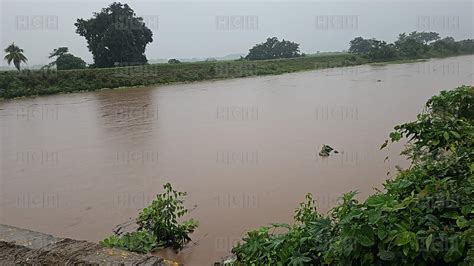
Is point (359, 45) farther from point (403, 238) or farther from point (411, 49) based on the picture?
point (403, 238)

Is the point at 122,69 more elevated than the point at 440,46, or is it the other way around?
the point at 440,46

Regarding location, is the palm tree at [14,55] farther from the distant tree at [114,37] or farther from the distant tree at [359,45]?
the distant tree at [359,45]

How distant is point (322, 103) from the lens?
12.2 meters

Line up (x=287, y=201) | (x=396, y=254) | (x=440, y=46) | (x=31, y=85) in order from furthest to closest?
(x=440, y=46), (x=31, y=85), (x=287, y=201), (x=396, y=254)

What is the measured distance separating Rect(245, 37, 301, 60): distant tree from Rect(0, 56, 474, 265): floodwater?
42.2m

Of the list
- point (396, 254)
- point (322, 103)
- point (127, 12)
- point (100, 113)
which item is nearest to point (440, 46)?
point (127, 12)

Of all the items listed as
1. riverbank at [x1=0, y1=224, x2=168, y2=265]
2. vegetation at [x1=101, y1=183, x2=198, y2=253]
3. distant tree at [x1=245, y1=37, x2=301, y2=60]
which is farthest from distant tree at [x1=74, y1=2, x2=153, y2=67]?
riverbank at [x1=0, y1=224, x2=168, y2=265]

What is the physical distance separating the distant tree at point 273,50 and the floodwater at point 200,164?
139 feet

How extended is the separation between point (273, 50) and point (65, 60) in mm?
27990

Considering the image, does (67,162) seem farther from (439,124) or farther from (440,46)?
(440,46)

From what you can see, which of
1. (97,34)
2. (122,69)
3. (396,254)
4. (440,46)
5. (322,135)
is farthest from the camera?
(440,46)

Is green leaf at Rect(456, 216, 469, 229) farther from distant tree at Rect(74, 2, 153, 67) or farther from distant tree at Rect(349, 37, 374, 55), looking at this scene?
distant tree at Rect(349, 37, 374, 55)

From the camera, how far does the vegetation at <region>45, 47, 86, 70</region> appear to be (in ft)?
112

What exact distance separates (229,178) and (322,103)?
7.79 m
